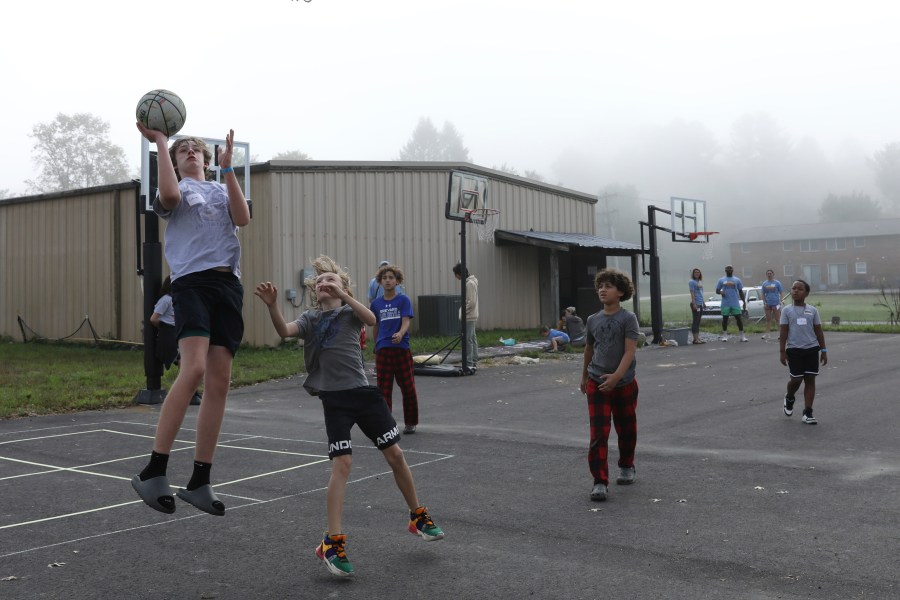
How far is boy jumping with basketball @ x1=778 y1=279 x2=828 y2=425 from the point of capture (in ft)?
33.2

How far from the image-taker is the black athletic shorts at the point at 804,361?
1012 centimetres

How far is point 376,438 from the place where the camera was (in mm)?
5148

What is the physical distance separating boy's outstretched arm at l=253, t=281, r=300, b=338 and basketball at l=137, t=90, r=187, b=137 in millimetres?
920

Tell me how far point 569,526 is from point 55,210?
24941 millimetres

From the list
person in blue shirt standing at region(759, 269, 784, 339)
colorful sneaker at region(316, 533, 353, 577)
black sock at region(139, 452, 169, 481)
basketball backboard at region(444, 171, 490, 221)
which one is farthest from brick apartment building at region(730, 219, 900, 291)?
black sock at region(139, 452, 169, 481)

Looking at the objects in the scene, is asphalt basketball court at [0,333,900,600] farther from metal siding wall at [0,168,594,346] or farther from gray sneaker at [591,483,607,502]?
metal siding wall at [0,168,594,346]

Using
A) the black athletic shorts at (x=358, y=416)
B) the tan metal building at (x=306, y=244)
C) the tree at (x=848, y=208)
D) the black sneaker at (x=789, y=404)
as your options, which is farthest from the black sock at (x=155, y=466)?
the tree at (x=848, y=208)

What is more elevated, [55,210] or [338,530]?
[55,210]

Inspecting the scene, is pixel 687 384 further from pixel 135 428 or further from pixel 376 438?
pixel 376 438

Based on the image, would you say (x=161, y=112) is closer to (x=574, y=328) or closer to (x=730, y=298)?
Result: (x=574, y=328)

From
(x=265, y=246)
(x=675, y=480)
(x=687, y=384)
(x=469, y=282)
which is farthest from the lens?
(x=265, y=246)

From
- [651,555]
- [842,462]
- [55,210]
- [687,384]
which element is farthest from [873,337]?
[55,210]

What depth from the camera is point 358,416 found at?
5.11 metres

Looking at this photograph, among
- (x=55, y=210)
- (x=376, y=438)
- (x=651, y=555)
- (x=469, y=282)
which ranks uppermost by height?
(x=55, y=210)
